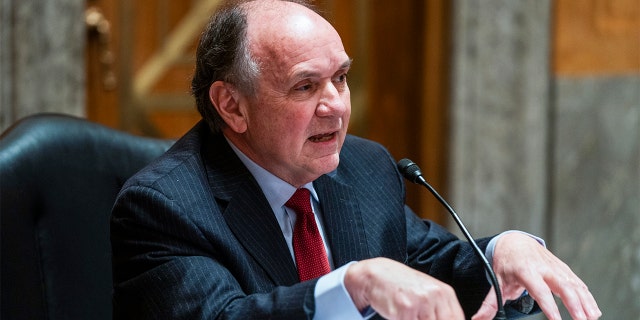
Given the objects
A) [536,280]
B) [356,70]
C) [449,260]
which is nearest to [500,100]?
[356,70]

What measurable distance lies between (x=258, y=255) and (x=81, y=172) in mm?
556

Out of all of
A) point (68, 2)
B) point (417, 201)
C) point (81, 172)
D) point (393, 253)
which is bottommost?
point (417, 201)

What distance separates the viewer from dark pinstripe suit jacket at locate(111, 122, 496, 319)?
1841 millimetres

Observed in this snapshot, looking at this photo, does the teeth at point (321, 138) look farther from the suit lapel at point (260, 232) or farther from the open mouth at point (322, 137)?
the suit lapel at point (260, 232)

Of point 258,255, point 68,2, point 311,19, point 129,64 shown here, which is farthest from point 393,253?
point 129,64

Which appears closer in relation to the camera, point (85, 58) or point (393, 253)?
point (393, 253)

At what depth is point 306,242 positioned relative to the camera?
2.12m

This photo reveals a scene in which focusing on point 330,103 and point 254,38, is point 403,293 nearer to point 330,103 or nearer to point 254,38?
point 330,103

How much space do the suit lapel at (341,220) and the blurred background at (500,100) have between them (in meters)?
1.85

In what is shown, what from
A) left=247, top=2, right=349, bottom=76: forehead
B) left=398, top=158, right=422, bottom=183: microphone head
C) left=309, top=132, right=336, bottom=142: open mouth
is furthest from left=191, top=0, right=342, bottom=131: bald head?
left=398, top=158, right=422, bottom=183: microphone head

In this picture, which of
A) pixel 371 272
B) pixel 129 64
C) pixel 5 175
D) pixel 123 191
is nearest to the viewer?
pixel 371 272

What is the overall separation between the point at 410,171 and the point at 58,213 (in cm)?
78

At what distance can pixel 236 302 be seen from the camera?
1.81 meters

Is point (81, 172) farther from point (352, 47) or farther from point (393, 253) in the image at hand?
point (352, 47)
